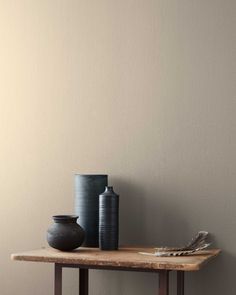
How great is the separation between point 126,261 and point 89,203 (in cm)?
55

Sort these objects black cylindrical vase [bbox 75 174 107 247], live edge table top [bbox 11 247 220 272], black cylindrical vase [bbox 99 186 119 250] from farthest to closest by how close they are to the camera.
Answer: black cylindrical vase [bbox 75 174 107 247]
black cylindrical vase [bbox 99 186 119 250]
live edge table top [bbox 11 247 220 272]

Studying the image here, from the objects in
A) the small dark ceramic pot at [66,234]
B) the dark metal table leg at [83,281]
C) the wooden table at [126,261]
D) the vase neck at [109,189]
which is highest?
the vase neck at [109,189]

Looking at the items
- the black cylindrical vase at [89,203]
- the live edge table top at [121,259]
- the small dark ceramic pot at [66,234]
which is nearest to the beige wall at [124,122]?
the black cylindrical vase at [89,203]

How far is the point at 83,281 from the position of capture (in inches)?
115

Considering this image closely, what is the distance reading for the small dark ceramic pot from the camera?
2.59 meters

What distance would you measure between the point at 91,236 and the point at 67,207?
0.35 m

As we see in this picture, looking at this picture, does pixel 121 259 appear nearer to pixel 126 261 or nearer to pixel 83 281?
pixel 126 261

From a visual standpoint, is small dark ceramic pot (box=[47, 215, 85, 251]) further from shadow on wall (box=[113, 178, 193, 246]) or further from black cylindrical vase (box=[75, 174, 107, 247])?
shadow on wall (box=[113, 178, 193, 246])

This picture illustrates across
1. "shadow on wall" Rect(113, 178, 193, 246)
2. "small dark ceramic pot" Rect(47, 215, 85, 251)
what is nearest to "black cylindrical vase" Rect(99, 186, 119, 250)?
"small dark ceramic pot" Rect(47, 215, 85, 251)

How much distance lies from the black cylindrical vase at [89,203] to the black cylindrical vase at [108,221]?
0.09 meters

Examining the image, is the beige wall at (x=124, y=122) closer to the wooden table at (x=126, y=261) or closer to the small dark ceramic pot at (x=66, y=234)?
the wooden table at (x=126, y=261)

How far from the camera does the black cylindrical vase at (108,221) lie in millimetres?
2697

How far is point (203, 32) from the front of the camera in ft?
9.47

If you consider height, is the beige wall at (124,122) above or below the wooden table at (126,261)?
above
